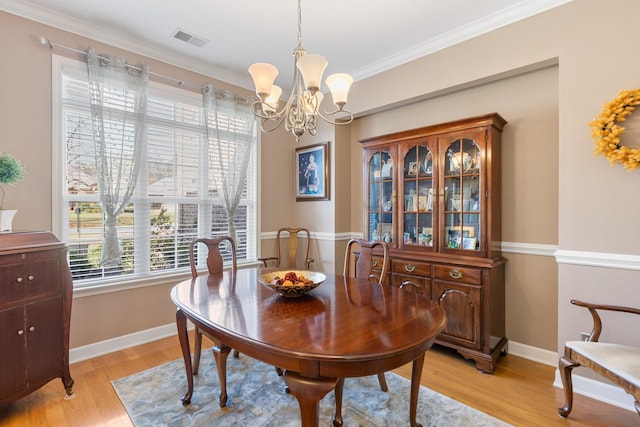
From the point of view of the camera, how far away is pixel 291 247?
13.3 feet

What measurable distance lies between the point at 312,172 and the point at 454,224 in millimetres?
1919

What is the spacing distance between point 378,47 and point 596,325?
2798 millimetres

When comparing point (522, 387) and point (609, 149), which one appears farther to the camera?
point (522, 387)

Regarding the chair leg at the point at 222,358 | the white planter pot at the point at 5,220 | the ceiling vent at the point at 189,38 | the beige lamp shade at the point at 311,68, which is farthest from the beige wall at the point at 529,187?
the white planter pot at the point at 5,220

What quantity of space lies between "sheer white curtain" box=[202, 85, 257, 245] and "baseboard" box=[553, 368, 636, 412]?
3.25m

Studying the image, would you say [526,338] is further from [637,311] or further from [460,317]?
[637,311]

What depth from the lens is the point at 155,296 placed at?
3.11m

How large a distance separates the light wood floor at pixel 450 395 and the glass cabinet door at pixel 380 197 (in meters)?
1.23

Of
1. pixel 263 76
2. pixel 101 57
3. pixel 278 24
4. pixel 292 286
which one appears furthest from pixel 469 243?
pixel 101 57

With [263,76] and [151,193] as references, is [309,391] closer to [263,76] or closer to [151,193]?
[263,76]

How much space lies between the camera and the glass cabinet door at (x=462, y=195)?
8.50 feet

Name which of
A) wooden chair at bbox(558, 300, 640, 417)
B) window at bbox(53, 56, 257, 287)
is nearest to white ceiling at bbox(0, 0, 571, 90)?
window at bbox(53, 56, 257, 287)

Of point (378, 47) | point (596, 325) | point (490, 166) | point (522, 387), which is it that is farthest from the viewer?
point (378, 47)

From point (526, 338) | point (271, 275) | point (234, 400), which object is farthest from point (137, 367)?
point (526, 338)
